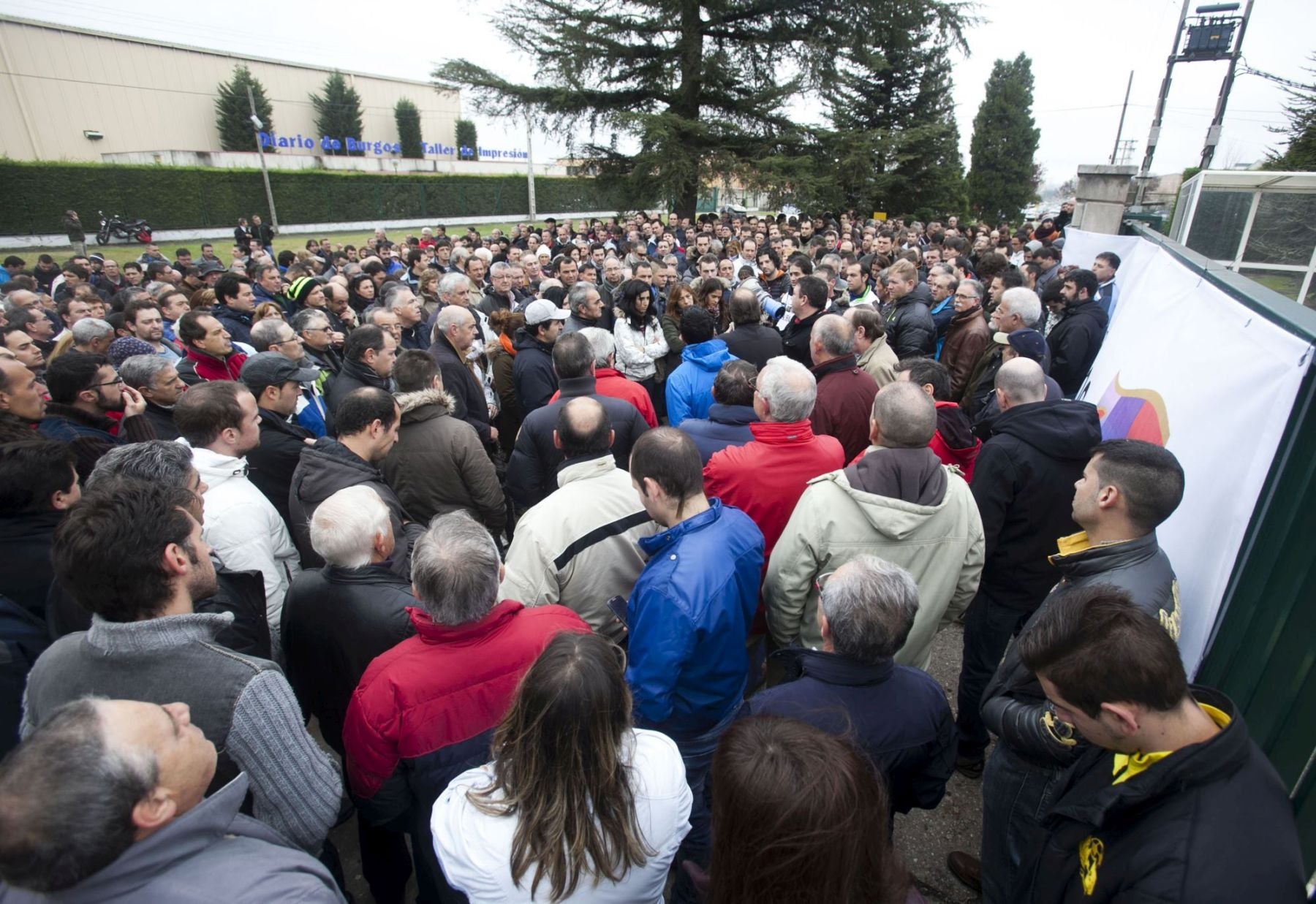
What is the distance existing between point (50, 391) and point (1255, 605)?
213 inches

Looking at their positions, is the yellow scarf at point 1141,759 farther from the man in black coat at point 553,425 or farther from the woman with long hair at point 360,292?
the woman with long hair at point 360,292

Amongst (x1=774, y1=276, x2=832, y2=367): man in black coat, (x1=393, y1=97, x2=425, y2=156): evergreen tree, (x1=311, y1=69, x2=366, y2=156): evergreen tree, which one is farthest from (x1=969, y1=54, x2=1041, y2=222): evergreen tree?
(x1=311, y1=69, x2=366, y2=156): evergreen tree

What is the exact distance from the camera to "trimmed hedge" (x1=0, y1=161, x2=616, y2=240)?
25891 mm

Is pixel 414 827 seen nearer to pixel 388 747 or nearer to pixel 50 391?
pixel 388 747

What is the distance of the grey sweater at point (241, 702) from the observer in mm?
→ 1707

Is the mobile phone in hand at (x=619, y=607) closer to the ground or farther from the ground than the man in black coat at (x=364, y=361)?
closer to the ground

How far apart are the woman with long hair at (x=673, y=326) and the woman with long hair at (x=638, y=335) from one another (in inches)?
6.4

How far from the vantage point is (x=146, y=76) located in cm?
4381

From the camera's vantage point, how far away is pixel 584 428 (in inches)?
110

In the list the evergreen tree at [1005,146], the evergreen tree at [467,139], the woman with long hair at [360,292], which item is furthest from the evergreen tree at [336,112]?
the woman with long hair at [360,292]

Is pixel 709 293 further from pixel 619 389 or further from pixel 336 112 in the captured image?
pixel 336 112

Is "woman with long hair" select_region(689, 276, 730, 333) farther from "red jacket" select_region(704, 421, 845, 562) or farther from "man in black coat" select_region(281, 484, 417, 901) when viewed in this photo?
"man in black coat" select_region(281, 484, 417, 901)

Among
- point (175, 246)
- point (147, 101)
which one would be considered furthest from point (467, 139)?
point (175, 246)

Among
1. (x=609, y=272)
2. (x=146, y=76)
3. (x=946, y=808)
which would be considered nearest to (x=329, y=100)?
(x=146, y=76)
